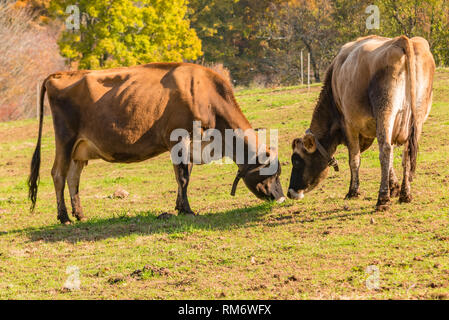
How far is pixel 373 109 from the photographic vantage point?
8.45 m

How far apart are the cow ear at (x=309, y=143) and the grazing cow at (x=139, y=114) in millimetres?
527

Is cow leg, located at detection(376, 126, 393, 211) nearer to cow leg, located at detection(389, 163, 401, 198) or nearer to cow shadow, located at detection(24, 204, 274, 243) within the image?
cow leg, located at detection(389, 163, 401, 198)

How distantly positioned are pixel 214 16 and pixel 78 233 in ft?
141

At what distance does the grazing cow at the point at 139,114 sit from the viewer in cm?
953

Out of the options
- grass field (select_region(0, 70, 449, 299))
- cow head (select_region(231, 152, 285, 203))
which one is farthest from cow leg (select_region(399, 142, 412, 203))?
cow head (select_region(231, 152, 285, 203))

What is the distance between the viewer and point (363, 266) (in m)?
6.46

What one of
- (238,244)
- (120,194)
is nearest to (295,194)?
(238,244)

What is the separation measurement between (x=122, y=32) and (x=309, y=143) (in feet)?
66.4

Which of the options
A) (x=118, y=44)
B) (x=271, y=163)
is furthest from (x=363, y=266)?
(x=118, y=44)

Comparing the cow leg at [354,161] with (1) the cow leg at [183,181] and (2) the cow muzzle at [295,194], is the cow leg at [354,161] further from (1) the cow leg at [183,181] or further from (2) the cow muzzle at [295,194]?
(1) the cow leg at [183,181]

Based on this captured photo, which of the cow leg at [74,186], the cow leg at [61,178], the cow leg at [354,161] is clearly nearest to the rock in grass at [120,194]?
the cow leg at [74,186]

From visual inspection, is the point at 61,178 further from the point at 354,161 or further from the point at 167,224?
the point at 354,161
